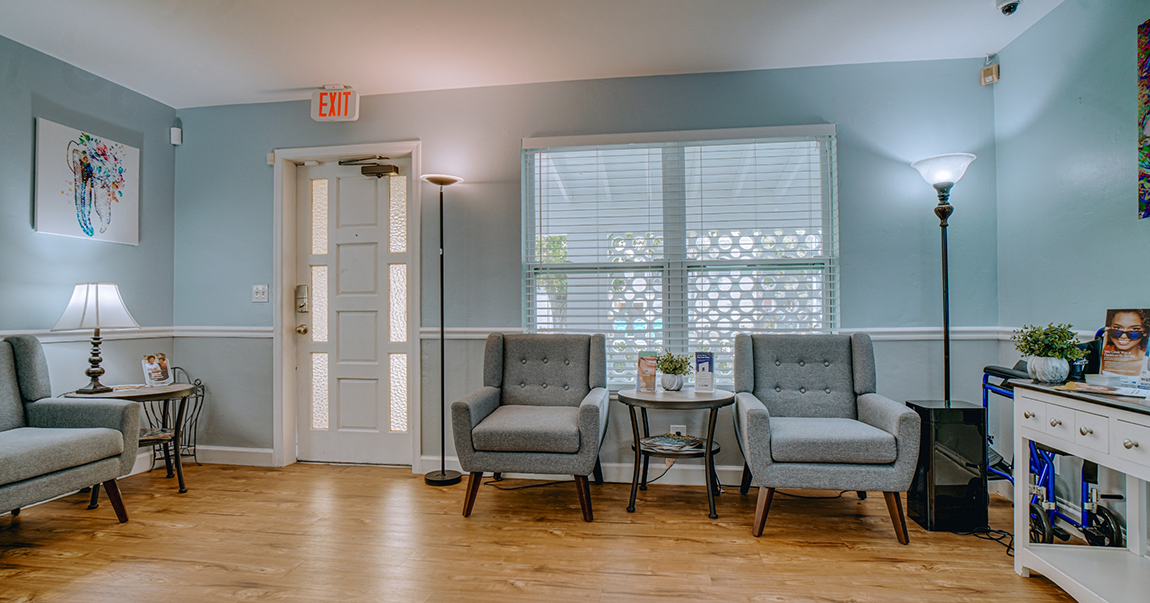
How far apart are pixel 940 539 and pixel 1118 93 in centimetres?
204

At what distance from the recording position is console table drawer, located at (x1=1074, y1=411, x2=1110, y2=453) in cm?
175

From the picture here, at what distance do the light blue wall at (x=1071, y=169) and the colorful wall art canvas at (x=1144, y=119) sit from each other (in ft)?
0.14

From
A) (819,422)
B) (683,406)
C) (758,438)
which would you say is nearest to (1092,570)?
(819,422)

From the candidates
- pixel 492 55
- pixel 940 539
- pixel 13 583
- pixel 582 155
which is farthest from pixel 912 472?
pixel 13 583

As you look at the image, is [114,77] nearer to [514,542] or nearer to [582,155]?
[582,155]

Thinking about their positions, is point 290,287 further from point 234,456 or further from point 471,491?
point 471,491

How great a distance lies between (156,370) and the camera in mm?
3430

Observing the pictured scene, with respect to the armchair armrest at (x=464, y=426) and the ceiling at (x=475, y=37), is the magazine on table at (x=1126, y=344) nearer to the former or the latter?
the ceiling at (x=475, y=37)

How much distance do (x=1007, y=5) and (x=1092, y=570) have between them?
2370 mm

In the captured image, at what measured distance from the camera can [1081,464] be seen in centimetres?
239

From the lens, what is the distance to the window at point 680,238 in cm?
325

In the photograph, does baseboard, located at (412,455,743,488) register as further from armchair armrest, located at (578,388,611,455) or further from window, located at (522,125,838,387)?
armchair armrest, located at (578,388,611,455)

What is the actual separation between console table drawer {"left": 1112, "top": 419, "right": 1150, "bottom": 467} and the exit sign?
3863mm

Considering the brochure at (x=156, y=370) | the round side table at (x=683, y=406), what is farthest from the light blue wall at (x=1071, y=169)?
the brochure at (x=156, y=370)
